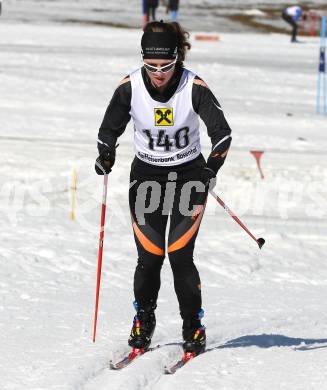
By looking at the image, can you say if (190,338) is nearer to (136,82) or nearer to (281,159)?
(136,82)

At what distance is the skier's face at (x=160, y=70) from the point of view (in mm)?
5805

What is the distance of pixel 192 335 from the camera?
6328mm

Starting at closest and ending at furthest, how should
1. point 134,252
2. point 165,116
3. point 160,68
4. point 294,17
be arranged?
1. point 160,68
2. point 165,116
3. point 134,252
4. point 294,17

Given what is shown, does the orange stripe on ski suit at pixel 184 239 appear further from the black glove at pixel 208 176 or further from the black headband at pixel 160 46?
the black headband at pixel 160 46

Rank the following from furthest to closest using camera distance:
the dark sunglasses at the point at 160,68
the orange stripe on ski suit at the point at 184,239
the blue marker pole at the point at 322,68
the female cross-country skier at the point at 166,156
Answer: the blue marker pole at the point at 322,68, the orange stripe on ski suit at the point at 184,239, the female cross-country skier at the point at 166,156, the dark sunglasses at the point at 160,68

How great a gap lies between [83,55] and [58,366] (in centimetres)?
1844

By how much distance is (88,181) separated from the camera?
1235 cm

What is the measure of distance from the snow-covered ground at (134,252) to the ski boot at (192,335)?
87 mm

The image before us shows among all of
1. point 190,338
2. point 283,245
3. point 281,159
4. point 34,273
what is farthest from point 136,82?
point 281,159

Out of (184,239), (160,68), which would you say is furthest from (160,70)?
(184,239)

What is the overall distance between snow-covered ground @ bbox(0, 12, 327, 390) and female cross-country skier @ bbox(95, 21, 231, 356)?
0.50m

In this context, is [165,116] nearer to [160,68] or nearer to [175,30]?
[160,68]

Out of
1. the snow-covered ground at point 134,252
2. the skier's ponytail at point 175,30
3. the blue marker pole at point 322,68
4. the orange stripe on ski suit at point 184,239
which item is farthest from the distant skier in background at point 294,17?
the orange stripe on ski suit at point 184,239

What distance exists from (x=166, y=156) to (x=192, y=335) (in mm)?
1261
